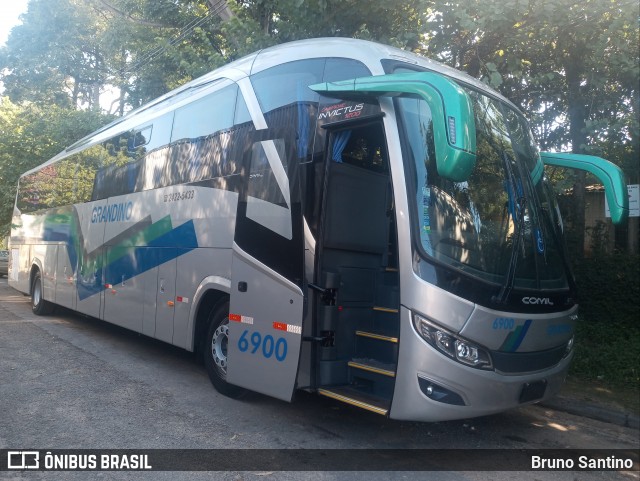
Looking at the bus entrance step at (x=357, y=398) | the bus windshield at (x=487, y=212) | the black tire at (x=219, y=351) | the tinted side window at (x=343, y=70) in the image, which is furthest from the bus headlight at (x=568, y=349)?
the black tire at (x=219, y=351)

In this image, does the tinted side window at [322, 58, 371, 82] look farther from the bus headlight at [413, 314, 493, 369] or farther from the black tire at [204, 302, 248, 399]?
the black tire at [204, 302, 248, 399]

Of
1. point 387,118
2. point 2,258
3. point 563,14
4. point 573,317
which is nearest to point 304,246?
point 387,118

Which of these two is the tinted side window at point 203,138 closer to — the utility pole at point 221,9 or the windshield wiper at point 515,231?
the windshield wiper at point 515,231

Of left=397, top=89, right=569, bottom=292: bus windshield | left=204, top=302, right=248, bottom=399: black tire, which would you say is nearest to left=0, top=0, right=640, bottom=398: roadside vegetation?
left=397, top=89, right=569, bottom=292: bus windshield

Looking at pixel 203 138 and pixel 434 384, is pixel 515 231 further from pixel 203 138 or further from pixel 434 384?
pixel 203 138

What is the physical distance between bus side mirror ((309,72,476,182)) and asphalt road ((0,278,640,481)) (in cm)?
255

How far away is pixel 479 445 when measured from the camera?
18.9 feet

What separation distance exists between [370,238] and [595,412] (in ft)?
11.6

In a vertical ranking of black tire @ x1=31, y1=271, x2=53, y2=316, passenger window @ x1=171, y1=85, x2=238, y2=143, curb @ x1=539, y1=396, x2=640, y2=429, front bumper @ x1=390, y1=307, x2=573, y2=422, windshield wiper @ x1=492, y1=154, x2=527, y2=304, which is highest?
passenger window @ x1=171, y1=85, x2=238, y2=143

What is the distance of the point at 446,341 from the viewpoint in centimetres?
485

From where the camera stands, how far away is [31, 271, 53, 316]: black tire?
13789mm

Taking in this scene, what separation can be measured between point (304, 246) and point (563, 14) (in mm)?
5983

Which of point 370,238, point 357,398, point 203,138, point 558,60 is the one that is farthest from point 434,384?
point 558,60

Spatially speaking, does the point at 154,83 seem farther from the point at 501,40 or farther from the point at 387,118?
the point at 387,118
